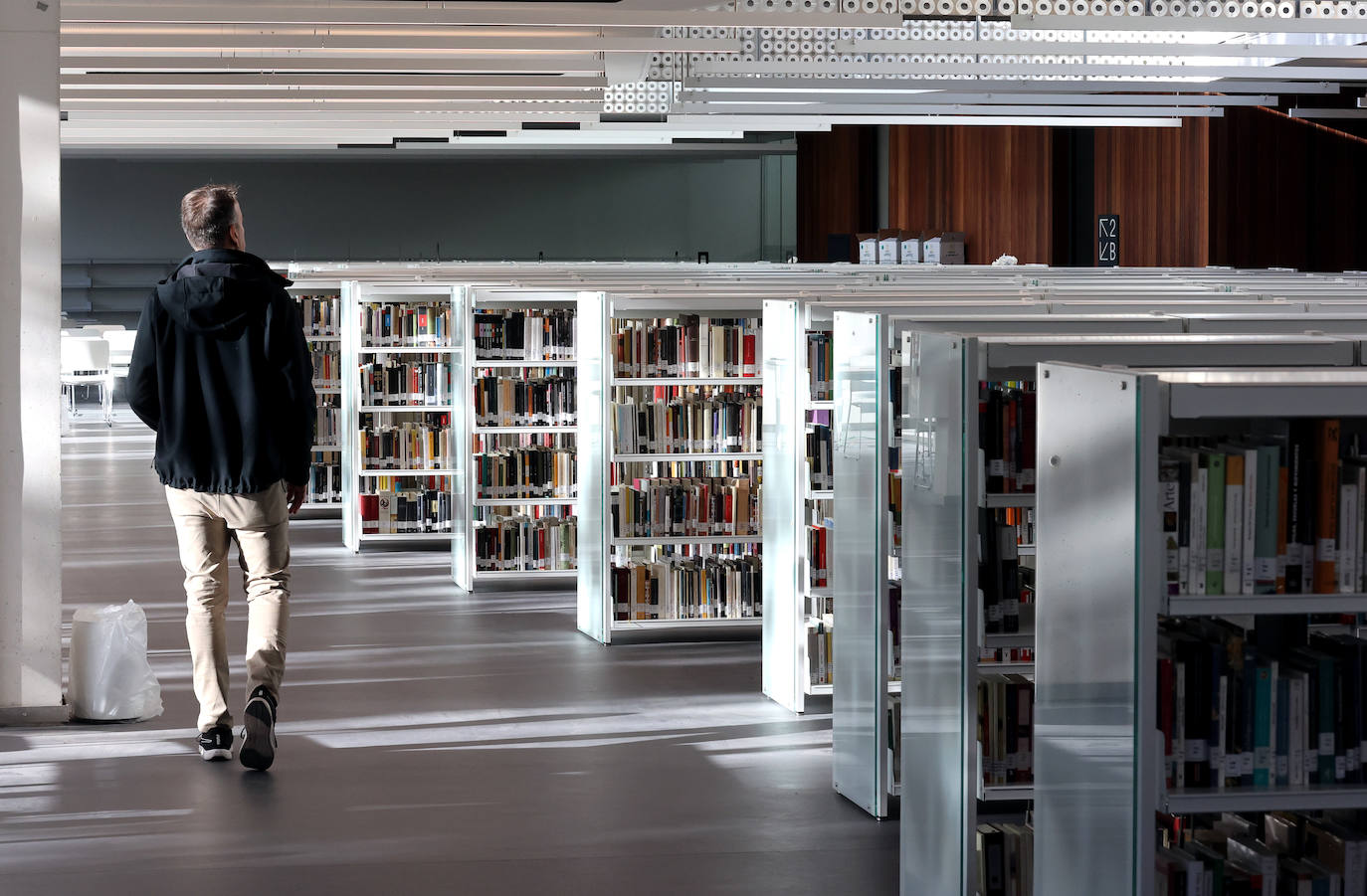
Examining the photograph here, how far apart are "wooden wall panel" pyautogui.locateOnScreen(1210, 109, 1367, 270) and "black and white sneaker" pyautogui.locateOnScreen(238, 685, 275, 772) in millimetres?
11750

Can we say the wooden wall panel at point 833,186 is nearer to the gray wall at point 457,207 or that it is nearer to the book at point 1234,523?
the gray wall at point 457,207

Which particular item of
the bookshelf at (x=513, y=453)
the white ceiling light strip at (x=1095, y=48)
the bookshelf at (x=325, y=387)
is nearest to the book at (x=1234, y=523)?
the white ceiling light strip at (x=1095, y=48)

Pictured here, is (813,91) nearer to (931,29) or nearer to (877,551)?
(931,29)

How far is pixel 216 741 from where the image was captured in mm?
5391

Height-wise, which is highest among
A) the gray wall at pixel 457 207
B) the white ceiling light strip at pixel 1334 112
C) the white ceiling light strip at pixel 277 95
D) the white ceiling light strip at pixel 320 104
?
the gray wall at pixel 457 207

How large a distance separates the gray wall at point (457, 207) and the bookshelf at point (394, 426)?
61.2ft

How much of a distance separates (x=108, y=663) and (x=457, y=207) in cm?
2511

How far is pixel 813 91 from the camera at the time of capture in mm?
10578

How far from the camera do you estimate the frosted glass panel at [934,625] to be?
3.78m

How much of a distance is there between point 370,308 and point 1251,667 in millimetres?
8510

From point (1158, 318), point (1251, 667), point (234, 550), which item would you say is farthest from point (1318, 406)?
point (234, 550)

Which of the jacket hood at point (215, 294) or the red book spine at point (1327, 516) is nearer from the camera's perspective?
the red book spine at point (1327, 516)

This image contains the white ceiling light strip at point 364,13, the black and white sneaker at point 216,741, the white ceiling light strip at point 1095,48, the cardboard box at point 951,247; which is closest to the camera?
the black and white sneaker at point 216,741

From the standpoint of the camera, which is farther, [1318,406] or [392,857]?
[392,857]
